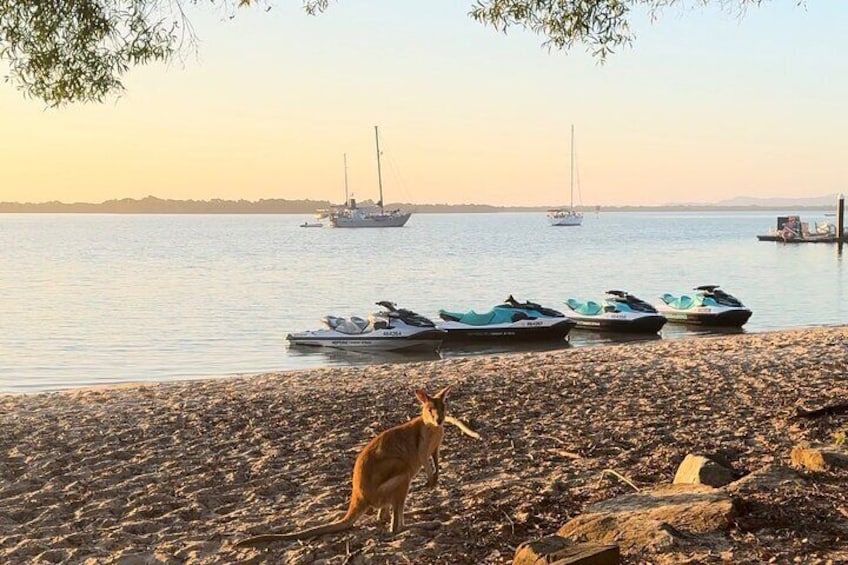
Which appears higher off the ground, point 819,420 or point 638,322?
point 819,420

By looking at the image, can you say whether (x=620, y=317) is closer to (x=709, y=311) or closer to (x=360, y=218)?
(x=709, y=311)

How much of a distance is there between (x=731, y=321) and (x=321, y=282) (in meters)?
28.9

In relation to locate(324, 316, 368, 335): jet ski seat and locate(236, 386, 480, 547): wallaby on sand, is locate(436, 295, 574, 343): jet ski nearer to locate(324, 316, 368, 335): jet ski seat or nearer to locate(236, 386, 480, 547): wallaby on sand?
locate(324, 316, 368, 335): jet ski seat

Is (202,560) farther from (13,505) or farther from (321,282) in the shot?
(321,282)

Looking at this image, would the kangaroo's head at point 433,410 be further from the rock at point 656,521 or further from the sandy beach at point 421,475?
the rock at point 656,521

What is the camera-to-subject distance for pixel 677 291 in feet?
159

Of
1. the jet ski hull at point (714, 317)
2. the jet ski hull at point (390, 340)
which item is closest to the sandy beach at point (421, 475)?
the jet ski hull at point (390, 340)

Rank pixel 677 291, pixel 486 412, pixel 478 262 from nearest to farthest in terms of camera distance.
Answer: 1. pixel 486 412
2. pixel 677 291
3. pixel 478 262

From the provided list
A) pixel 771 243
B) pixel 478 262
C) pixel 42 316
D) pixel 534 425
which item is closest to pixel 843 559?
pixel 534 425

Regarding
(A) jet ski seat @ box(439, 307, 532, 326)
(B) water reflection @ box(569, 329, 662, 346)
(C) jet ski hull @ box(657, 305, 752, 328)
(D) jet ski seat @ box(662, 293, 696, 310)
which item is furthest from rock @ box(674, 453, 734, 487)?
(D) jet ski seat @ box(662, 293, 696, 310)

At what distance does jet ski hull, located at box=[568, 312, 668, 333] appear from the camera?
28422 millimetres

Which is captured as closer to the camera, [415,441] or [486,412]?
[415,441]

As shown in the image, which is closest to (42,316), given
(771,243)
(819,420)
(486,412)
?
(486,412)

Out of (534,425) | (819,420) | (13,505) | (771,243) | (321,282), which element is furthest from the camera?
(771,243)
